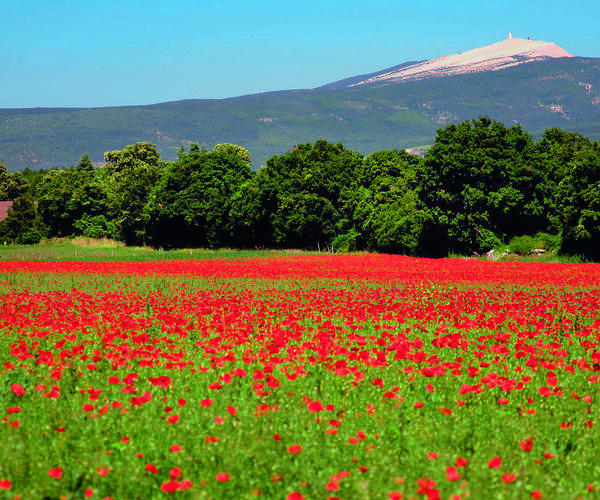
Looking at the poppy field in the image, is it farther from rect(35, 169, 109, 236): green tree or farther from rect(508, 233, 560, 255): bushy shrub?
rect(35, 169, 109, 236): green tree

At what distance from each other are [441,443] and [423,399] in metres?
1.49

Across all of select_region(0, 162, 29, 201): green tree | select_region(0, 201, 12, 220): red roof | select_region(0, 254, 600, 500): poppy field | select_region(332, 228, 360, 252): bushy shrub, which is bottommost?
select_region(332, 228, 360, 252): bushy shrub

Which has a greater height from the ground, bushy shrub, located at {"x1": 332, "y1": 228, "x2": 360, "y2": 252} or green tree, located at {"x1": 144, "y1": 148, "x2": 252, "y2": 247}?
green tree, located at {"x1": 144, "y1": 148, "x2": 252, "y2": 247}

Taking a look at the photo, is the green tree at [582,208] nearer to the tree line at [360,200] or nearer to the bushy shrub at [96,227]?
the tree line at [360,200]

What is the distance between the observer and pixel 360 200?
69875 mm

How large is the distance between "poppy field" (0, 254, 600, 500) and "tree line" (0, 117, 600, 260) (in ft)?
126

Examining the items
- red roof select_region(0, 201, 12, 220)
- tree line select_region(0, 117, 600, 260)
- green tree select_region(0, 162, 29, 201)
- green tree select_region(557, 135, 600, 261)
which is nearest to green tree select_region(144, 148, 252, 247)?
tree line select_region(0, 117, 600, 260)

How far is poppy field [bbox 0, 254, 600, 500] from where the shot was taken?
658cm

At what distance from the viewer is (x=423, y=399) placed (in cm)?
913

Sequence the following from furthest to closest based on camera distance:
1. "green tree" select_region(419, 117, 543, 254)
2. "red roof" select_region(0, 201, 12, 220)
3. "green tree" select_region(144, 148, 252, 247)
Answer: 1. "red roof" select_region(0, 201, 12, 220)
2. "green tree" select_region(144, 148, 252, 247)
3. "green tree" select_region(419, 117, 543, 254)

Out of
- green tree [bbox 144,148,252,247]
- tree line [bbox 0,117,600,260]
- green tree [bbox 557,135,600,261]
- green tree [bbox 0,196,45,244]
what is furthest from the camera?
green tree [bbox 0,196,45,244]

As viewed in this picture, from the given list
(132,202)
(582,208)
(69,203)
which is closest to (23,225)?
(69,203)

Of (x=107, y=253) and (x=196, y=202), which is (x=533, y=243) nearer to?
(x=196, y=202)

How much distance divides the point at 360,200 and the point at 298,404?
61826mm
